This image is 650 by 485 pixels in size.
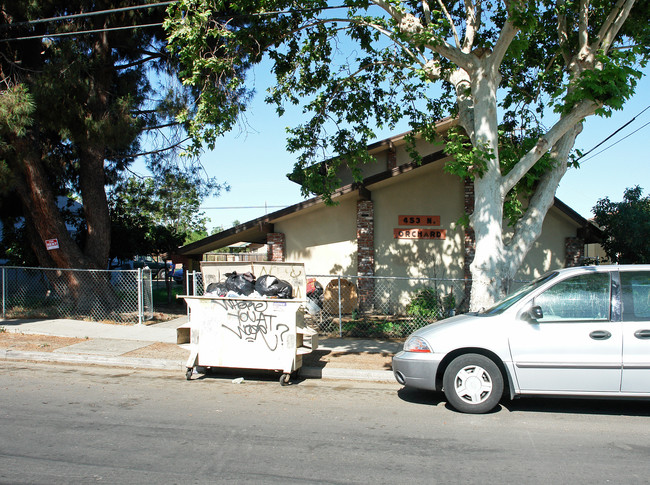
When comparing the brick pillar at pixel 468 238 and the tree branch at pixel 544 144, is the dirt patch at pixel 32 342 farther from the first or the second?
the brick pillar at pixel 468 238

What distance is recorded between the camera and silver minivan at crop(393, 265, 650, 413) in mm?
5586

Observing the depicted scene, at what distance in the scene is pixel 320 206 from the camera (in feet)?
47.1

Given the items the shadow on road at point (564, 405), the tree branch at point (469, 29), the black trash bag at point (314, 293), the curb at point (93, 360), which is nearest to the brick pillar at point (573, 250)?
the black trash bag at point (314, 293)

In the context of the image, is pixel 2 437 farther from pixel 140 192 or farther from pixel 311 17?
pixel 140 192

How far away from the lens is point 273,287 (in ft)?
26.7

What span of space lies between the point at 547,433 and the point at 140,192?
1810 cm

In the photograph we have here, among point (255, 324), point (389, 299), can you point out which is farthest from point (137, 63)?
point (255, 324)

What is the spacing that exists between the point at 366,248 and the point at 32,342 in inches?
329

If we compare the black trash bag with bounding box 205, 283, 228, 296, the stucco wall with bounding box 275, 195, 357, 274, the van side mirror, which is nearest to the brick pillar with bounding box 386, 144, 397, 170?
the stucco wall with bounding box 275, 195, 357, 274

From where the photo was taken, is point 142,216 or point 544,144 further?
point 142,216

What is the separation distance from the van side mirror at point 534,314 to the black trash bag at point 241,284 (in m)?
4.24

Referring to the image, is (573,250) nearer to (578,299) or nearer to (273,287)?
(578,299)

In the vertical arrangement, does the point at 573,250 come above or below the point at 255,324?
above

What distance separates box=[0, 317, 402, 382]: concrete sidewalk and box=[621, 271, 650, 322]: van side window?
11.2 ft
